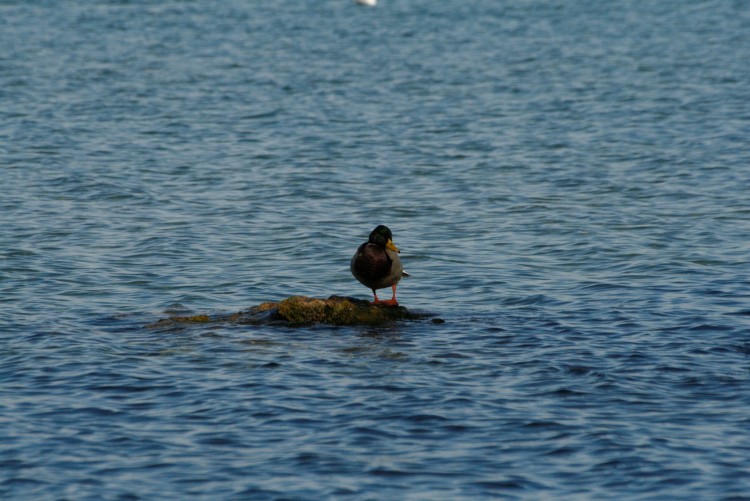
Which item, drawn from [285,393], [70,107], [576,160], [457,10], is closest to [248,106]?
[70,107]

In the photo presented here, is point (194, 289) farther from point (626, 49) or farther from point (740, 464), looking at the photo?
point (626, 49)

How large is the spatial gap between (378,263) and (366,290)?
300cm

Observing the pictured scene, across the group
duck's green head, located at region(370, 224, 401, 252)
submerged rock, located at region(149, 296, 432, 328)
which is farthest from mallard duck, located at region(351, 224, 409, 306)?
submerged rock, located at region(149, 296, 432, 328)

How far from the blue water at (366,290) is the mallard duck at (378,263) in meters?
0.78

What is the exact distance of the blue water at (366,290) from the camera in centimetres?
1158

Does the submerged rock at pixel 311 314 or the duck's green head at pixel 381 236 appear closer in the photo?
the submerged rock at pixel 311 314

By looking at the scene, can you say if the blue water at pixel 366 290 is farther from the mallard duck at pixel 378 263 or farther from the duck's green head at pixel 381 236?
the duck's green head at pixel 381 236

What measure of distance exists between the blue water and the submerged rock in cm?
27

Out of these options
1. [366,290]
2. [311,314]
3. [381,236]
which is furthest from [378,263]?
[366,290]

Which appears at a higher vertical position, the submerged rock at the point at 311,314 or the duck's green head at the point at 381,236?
the duck's green head at the point at 381,236

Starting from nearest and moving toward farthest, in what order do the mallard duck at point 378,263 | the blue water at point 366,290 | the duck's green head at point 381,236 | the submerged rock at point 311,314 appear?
the blue water at point 366,290 → the submerged rock at point 311,314 → the mallard duck at point 378,263 → the duck's green head at point 381,236

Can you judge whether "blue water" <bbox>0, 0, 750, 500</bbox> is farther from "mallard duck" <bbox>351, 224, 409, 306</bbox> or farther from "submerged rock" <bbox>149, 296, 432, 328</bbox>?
"mallard duck" <bbox>351, 224, 409, 306</bbox>

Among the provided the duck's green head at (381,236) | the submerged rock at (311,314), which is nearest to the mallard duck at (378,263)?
the duck's green head at (381,236)

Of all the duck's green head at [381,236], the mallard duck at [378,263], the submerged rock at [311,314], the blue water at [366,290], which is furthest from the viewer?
the duck's green head at [381,236]
